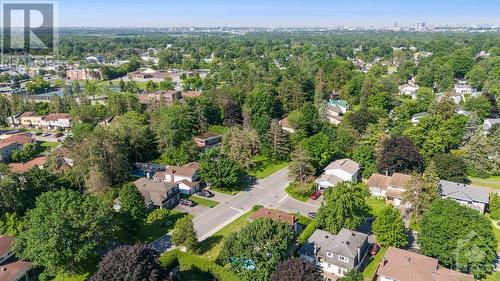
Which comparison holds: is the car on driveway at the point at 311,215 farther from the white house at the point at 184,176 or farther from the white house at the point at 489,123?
the white house at the point at 489,123

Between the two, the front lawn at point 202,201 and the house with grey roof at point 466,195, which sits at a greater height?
the house with grey roof at point 466,195

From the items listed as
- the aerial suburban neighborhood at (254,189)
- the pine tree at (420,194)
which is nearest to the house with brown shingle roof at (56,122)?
the aerial suburban neighborhood at (254,189)

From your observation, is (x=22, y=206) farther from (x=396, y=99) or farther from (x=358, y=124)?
(x=396, y=99)

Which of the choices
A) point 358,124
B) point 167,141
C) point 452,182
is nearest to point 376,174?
point 452,182

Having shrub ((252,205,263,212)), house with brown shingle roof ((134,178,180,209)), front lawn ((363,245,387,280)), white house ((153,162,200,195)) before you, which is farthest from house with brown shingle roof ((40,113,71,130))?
front lawn ((363,245,387,280))

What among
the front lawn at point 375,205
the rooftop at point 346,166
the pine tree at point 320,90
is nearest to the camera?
the front lawn at point 375,205

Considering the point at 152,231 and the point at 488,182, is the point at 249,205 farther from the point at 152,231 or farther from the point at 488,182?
the point at 488,182
